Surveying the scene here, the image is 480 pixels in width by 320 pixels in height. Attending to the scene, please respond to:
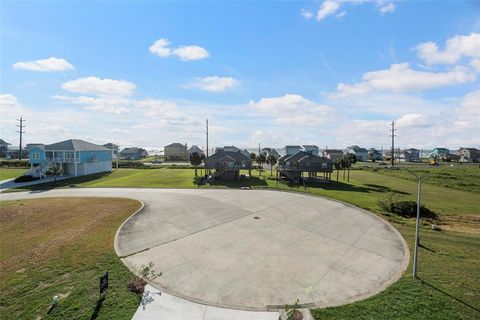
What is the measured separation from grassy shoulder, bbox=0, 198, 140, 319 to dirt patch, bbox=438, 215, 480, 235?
28.9 metres

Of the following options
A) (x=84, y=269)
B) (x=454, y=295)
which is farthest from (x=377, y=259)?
(x=84, y=269)

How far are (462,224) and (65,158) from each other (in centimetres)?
7317

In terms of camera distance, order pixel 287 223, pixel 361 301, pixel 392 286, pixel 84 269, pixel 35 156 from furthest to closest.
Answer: pixel 35 156, pixel 287 223, pixel 84 269, pixel 392 286, pixel 361 301

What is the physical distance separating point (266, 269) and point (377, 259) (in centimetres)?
815

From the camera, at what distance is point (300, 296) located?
1200 cm

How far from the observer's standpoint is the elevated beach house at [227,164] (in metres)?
50.6

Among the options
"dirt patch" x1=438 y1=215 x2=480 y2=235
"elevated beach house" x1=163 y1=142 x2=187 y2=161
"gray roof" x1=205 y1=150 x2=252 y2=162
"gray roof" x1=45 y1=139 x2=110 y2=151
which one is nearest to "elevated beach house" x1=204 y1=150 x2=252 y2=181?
"gray roof" x1=205 y1=150 x2=252 y2=162

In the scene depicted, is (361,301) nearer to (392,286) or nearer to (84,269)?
(392,286)

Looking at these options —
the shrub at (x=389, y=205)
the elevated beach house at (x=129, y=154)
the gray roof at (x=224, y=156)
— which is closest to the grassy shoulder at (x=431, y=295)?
the shrub at (x=389, y=205)

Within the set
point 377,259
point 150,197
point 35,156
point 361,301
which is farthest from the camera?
point 35,156

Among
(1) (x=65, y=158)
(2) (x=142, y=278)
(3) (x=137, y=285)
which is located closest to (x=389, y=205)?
(2) (x=142, y=278)

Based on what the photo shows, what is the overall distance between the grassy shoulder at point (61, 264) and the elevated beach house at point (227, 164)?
26217mm

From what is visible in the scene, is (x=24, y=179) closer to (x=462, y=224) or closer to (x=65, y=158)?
(x=65, y=158)

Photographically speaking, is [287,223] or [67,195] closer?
[287,223]
